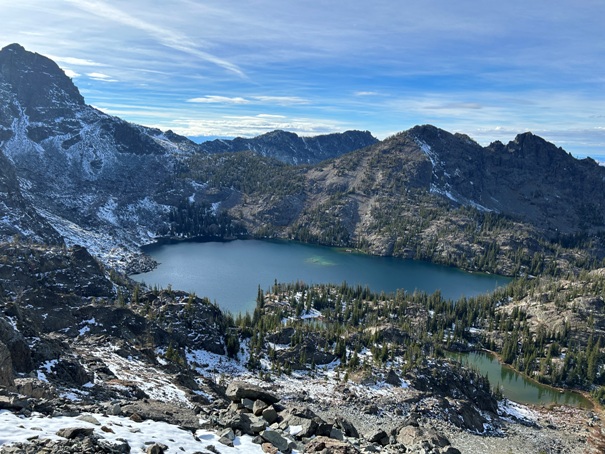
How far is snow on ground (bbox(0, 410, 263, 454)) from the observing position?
21.7 metres

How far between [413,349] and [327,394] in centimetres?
3112

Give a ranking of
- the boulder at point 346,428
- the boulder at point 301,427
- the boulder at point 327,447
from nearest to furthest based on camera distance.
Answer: the boulder at point 327,447, the boulder at point 301,427, the boulder at point 346,428

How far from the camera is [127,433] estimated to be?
80.2 feet

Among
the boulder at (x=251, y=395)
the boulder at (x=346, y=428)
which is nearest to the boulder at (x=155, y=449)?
the boulder at (x=251, y=395)

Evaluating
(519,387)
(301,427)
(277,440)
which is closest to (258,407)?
(301,427)

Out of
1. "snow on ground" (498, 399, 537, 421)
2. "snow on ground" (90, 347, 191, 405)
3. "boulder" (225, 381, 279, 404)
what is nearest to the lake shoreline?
"snow on ground" (498, 399, 537, 421)

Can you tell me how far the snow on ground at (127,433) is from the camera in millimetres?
21719

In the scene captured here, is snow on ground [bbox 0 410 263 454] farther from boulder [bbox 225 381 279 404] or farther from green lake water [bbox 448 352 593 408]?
green lake water [bbox 448 352 593 408]

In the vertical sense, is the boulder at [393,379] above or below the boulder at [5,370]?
below

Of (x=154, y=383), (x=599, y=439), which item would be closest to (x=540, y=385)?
(x=599, y=439)

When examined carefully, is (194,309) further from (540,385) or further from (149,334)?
(540,385)

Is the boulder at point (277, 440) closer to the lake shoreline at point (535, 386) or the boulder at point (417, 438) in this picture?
the boulder at point (417, 438)

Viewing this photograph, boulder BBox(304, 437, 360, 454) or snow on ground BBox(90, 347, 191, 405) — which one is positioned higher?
boulder BBox(304, 437, 360, 454)

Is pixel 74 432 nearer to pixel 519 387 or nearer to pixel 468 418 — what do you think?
pixel 468 418
